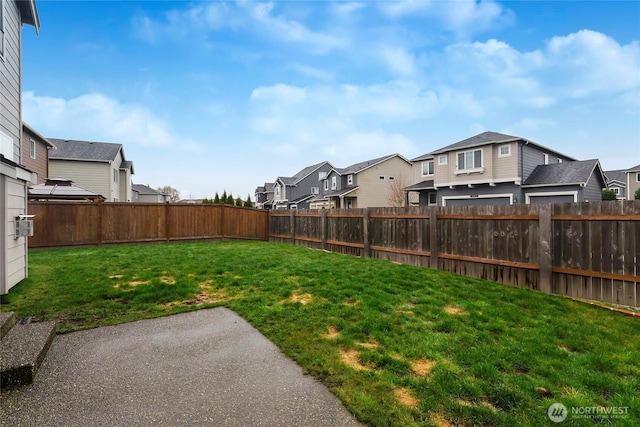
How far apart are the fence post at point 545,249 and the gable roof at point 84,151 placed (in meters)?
26.3

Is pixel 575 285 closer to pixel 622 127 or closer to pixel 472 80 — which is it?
pixel 472 80

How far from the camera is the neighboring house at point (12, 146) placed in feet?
16.1

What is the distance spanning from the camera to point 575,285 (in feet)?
17.1

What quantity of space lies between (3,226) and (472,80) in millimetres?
18144

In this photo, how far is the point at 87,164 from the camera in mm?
22047

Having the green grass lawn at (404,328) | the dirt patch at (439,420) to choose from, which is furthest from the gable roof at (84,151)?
the dirt patch at (439,420)

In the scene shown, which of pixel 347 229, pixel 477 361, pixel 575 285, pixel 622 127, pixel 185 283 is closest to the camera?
pixel 477 361

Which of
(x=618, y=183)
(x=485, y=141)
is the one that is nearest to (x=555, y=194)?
(x=485, y=141)

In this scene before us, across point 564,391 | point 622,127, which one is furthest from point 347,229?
point 622,127

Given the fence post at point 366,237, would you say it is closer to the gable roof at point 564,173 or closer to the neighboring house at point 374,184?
the gable roof at point 564,173

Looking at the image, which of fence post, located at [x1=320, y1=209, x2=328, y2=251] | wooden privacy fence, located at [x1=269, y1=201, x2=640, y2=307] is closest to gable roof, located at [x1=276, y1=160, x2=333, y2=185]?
fence post, located at [x1=320, y1=209, x2=328, y2=251]

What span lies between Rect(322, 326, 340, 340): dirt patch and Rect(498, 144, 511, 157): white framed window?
20.6 m

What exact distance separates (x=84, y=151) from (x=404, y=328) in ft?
89.5

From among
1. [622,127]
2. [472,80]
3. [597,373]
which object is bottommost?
[597,373]
